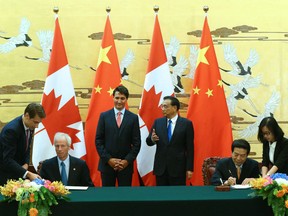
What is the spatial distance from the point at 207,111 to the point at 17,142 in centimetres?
234

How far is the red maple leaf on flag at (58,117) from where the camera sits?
6016 mm

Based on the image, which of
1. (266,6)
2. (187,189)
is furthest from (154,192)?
(266,6)

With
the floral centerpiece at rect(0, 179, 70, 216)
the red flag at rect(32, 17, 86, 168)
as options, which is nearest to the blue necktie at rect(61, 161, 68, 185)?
the floral centerpiece at rect(0, 179, 70, 216)

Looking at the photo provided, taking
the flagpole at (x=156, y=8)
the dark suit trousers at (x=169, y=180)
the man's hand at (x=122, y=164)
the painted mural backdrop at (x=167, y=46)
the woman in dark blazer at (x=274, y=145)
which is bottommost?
the dark suit trousers at (x=169, y=180)

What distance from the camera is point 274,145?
16.1 ft

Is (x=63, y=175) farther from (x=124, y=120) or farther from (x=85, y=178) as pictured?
(x=124, y=120)

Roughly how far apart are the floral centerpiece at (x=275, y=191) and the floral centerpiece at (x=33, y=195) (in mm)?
1257

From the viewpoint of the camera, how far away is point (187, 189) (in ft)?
13.3

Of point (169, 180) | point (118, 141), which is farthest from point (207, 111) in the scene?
point (118, 141)

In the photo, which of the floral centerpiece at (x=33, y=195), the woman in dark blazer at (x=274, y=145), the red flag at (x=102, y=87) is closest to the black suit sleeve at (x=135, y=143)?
the red flag at (x=102, y=87)

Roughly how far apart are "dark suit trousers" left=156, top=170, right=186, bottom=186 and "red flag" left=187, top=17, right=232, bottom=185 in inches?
17.7

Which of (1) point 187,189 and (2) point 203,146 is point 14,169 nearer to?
(1) point 187,189

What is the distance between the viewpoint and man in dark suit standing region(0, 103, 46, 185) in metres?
4.39

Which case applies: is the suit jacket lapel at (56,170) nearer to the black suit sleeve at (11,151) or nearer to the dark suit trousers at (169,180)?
the black suit sleeve at (11,151)
